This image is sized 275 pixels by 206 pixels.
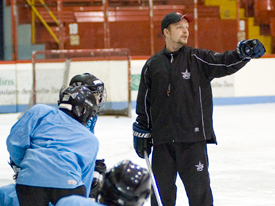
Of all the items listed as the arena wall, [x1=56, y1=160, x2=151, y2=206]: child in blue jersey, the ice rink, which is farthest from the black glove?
the arena wall

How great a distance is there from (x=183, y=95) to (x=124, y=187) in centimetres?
128

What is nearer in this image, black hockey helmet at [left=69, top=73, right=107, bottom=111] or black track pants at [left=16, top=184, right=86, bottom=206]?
black track pants at [left=16, top=184, right=86, bottom=206]

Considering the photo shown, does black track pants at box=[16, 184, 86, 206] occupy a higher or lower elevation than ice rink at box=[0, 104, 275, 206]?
higher

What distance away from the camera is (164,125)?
8.08ft

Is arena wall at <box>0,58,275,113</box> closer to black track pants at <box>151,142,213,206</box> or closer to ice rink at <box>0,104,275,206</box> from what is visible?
ice rink at <box>0,104,275,206</box>

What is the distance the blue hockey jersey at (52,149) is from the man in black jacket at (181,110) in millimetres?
690

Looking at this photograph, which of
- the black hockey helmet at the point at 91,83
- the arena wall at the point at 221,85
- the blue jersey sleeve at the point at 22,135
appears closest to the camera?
the blue jersey sleeve at the point at 22,135

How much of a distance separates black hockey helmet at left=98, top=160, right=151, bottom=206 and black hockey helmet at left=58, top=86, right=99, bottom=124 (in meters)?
0.63

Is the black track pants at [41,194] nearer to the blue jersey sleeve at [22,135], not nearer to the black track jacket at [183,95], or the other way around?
the blue jersey sleeve at [22,135]

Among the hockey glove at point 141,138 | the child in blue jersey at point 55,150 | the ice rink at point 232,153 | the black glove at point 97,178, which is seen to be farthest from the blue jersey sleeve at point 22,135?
the ice rink at point 232,153

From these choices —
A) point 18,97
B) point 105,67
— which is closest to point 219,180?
point 105,67

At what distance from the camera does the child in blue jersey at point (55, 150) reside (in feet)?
5.53

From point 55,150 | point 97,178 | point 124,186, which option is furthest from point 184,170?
point 124,186

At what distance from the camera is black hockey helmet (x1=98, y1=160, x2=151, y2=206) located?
1196 millimetres
